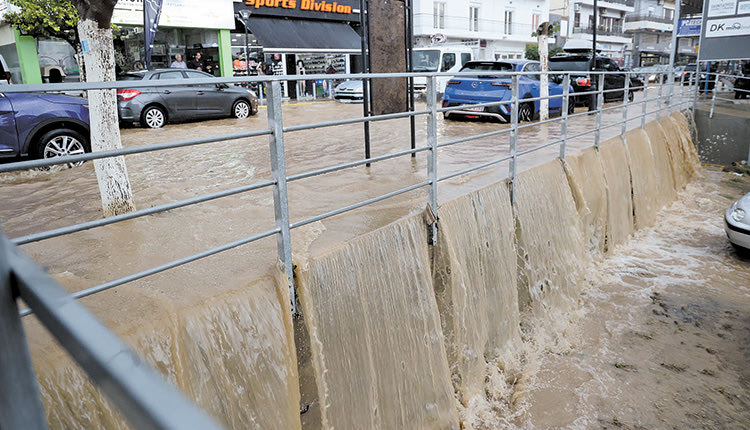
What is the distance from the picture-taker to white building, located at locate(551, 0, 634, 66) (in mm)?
44250

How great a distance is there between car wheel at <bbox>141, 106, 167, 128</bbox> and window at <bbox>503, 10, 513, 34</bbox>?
30239 millimetres

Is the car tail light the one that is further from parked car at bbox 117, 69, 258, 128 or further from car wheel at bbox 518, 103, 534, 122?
car wheel at bbox 518, 103, 534, 122

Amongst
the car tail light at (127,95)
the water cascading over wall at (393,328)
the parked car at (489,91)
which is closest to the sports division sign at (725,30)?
the parked car at (489,91)

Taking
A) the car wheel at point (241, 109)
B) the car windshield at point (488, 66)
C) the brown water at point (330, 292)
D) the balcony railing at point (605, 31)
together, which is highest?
the balcony railing at point (605, 31)

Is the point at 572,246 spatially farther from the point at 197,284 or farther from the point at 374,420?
the point at 197,284

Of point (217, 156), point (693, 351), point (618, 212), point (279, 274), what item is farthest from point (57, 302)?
point (618, 212)

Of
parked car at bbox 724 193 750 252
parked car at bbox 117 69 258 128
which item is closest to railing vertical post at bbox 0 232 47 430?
parked car at bbox 724 193 750 252

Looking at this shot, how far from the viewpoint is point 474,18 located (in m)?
35.2

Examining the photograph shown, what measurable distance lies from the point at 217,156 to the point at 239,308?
17.1 ft

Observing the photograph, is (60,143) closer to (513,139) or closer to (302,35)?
(513,139)

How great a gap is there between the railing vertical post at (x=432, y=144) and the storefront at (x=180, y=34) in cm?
1489

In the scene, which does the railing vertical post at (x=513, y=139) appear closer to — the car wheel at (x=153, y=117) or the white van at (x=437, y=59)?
the car wheel at (x=153, y=117)

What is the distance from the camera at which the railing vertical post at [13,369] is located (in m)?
0.71

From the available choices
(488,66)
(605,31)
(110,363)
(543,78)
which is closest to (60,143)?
(110,363)
